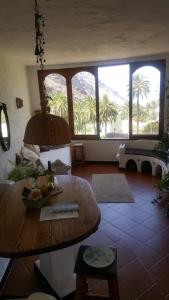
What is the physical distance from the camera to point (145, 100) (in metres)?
5.42

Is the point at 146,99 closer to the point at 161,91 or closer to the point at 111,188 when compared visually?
the point at 161,91

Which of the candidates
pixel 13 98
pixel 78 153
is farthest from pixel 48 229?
pixel 78 153

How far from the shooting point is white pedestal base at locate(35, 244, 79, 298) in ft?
Result: 6.64

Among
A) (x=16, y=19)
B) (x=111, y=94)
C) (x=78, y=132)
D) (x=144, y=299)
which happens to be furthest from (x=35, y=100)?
(x=144, y=299)

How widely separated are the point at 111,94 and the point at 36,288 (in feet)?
15.0

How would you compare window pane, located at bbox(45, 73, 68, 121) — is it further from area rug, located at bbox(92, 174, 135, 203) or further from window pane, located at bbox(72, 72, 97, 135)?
area rug, located at bbox(92, 174, 135, 203)

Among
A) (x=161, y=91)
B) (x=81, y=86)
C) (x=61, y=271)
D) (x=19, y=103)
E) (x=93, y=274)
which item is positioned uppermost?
(x=81, y=86)

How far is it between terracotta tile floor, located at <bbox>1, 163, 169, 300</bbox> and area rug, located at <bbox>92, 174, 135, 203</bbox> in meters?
0.16

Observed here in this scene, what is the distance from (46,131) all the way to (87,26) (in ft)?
5.63

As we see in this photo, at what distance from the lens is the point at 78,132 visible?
6.04 m

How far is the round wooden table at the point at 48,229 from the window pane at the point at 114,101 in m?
3.64

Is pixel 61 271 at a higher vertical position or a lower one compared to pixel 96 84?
lower

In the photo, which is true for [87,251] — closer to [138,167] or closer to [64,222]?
[64,222]

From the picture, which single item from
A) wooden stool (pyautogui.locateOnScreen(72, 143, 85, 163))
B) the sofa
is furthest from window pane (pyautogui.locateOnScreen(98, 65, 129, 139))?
wooden stool (pyautogui.locateOnScreen(72, 143, 85, 163))
